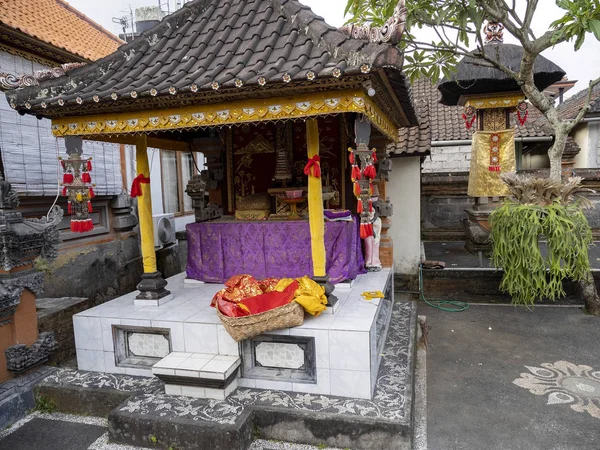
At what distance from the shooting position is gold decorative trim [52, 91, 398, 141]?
4.42 metres

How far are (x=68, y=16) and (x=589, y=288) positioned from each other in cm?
1212

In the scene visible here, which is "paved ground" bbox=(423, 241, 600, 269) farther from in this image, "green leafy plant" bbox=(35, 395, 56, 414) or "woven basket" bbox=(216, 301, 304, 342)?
"green leafy plant" bbox=(35, 395, 56, 414)

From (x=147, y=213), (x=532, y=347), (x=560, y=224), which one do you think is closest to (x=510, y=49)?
(x=560, y=224)

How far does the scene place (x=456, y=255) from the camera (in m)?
10.9

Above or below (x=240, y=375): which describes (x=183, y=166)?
above

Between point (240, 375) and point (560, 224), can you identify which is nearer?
point (240, 375)

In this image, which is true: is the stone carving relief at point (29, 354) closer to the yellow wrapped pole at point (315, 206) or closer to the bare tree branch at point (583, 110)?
the yellow wrapped pole at point (315, 206)

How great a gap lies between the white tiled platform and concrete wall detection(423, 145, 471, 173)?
11.8 m

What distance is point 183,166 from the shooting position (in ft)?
41.0

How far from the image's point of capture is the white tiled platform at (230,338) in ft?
14.5

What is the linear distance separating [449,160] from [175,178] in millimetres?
10548

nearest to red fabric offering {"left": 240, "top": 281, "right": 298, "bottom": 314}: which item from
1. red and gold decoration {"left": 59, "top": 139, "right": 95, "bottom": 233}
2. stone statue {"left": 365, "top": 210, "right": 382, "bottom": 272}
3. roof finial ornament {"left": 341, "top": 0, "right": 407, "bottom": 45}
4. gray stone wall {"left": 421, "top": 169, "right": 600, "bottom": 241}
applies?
red and gold decoration {"left": 59, "top": 139, "right": 95, "bottom": 233}

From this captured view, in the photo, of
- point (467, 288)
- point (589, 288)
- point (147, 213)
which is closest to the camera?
point (147, 213)

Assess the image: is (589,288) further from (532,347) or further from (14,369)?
(14,369)
